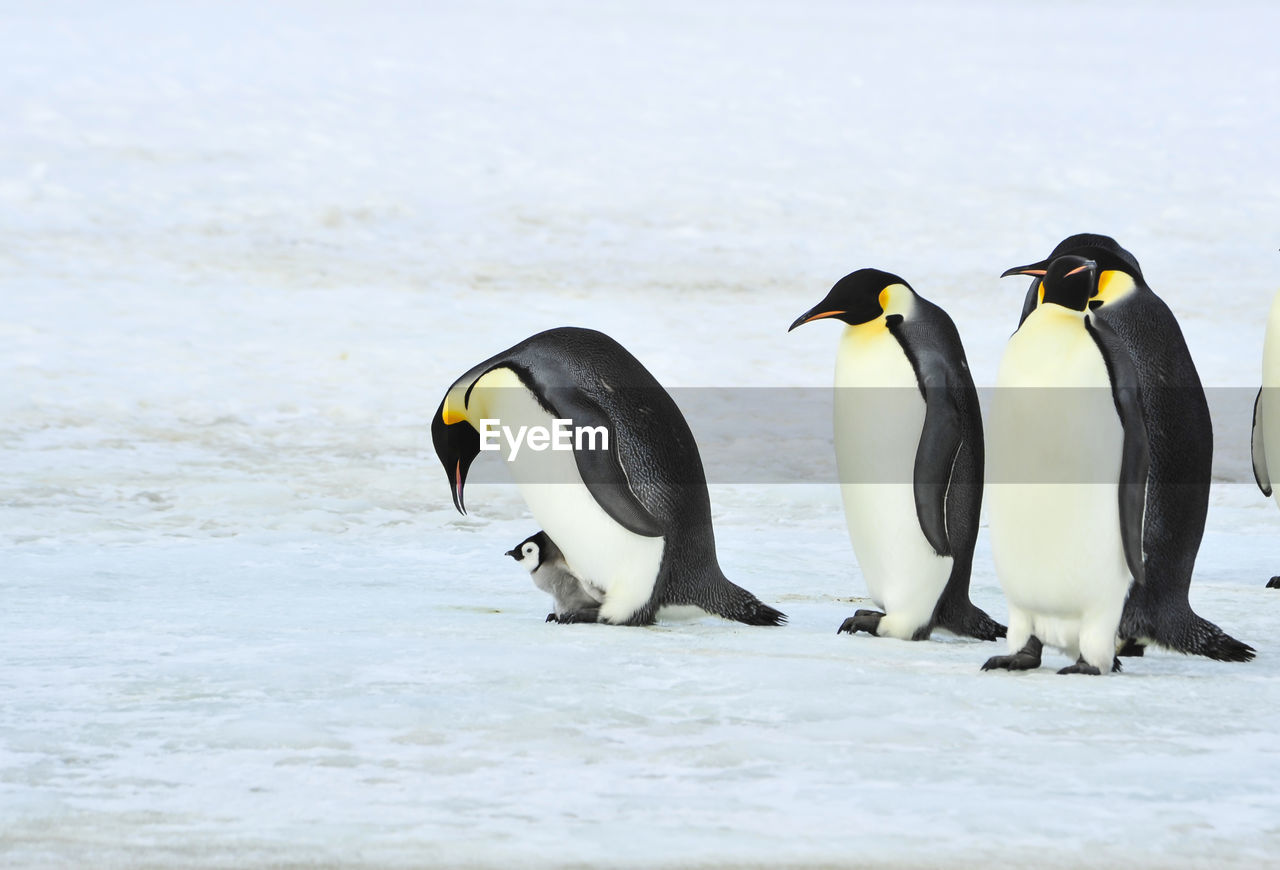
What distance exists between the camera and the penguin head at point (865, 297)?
116 inches

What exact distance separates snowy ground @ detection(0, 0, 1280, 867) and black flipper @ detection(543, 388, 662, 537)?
209 mm

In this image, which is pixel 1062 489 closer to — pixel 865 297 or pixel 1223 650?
pixel 1223 650

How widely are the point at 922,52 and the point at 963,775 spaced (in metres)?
17.5

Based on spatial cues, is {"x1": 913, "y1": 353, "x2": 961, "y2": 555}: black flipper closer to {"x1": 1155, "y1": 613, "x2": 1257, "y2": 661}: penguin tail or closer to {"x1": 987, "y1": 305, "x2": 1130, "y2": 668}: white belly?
{"x1": 987, "y1": 305, "x2": 1130, "y2": 668}: white belly

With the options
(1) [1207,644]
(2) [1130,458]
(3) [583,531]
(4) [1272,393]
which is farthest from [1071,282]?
(4) [1272,393]

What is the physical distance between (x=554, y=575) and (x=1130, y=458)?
3.95 ft

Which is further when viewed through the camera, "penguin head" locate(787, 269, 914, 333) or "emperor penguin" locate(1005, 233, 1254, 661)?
"penguin head" locate(787, 269, 914, 333)

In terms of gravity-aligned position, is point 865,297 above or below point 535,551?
above

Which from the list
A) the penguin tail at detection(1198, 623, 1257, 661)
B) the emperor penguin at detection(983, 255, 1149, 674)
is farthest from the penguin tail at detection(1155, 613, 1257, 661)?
the emperor penguin at detection(983, 255, 1149, 674)

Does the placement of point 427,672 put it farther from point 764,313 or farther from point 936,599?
point 764,313

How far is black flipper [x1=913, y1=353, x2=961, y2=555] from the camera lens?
2789 millimetres

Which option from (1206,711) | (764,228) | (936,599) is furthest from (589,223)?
(1206,711)

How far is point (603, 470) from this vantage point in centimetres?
291

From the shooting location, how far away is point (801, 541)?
431 cm
